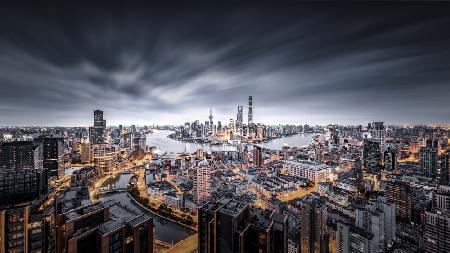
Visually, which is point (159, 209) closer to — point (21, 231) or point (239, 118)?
point (21, 231)

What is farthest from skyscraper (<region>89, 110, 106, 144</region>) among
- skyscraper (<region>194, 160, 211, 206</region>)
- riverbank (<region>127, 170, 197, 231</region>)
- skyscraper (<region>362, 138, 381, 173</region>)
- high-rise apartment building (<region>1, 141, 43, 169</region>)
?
skyscraper (<region>362, 138, 381, 173</region>)

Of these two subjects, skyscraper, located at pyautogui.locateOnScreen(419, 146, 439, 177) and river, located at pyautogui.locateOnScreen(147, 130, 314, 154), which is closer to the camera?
skyscraper, located at pyautogui.locateOnScreen(419, 146, 439, 177)

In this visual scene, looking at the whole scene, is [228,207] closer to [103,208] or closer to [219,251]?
[219,251]

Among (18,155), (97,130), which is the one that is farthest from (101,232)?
(97,130)

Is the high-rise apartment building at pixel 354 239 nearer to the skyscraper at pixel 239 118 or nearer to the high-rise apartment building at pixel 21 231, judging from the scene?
the high-rise apartment building at pixel 21 231

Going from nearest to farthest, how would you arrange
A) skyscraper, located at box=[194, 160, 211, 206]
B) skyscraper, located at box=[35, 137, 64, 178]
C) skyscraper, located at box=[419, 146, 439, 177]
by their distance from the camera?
skyscraper, located at box=[194, 160, 211, 206]
skyscraper, located at box=[419, 146, 439, 177]
skyscraper, located at box=[35, 137, 64, 178]

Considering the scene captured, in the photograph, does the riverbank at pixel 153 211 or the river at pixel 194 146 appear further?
the river at pixel 194 146

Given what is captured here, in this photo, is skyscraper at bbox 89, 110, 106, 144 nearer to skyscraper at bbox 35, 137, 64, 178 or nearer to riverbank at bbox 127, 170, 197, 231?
skyscraper at bbox 35, 137, 64, 178

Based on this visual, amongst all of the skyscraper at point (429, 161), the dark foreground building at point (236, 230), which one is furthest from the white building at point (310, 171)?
the dark foreground building at point (236, 230)
